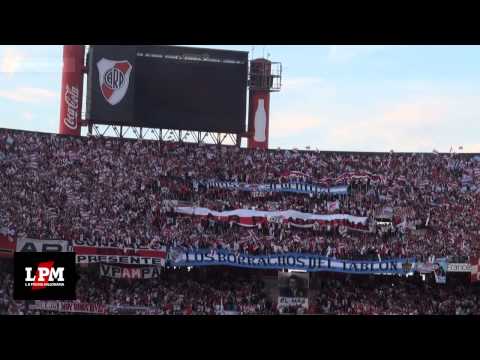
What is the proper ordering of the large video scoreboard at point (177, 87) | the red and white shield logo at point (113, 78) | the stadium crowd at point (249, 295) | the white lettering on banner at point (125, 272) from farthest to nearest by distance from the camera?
1. the large video scoreboard at point (177, 87)
2. the red and white shield logo at point (113, 78)
3. the white lettering on banner at point (125, 272)
4. the stadium crowd at point (249, 295)

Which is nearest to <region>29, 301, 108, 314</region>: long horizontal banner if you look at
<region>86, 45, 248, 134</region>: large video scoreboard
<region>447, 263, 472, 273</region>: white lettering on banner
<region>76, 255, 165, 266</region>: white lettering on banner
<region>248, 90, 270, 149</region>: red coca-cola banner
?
<region>76, 255, 165, 266</region>: white lettering on banner

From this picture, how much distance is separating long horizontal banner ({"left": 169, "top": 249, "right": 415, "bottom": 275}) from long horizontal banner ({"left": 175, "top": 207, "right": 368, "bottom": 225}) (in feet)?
6.90

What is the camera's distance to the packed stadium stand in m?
22.8

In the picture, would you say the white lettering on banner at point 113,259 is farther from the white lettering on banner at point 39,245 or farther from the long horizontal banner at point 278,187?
the long horizontal banner at point 278,187

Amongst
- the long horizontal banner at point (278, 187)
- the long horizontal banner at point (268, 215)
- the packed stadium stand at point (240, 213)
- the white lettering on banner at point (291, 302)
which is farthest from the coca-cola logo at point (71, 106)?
the white lettering on banner at point (291, 302)

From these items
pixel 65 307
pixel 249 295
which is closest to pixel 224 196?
pixel 249 295

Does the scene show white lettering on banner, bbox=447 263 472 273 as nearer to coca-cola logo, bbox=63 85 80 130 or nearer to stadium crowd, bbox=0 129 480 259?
stadium crowd, bbox=0 129 480 259

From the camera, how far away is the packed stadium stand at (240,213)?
74.8 ft

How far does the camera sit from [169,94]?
29281 mm

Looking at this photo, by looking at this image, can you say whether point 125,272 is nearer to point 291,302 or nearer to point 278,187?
point 291,302

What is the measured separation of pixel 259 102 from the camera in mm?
29906

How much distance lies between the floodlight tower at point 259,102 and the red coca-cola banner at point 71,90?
6.76 m

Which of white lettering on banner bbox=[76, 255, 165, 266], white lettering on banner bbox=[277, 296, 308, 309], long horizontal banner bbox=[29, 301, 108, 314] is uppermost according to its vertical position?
white lettering on banner bbox=[76, 255, 165, 266]

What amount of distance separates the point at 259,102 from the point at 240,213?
246 inches
